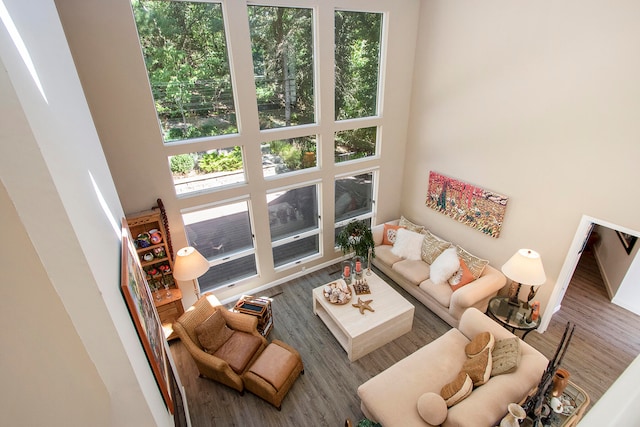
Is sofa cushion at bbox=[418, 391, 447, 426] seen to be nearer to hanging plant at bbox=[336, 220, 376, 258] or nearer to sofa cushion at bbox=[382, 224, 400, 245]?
hanging plant at bbox=[336, 220, 376, 258]

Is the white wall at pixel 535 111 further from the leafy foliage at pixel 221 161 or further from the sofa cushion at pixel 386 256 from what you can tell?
the leafy foliage at pixel 221 161

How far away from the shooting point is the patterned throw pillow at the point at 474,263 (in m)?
4.87

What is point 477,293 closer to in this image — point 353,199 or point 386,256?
point 386,256

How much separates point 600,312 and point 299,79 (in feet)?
19.2

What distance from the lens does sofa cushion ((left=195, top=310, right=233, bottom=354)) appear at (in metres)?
3.83

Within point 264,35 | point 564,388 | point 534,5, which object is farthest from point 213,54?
point 564,388

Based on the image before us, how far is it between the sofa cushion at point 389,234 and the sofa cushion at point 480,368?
9.11 ft

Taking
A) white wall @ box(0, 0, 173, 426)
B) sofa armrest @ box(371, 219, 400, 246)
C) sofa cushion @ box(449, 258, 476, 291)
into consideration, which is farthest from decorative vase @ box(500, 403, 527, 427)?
sofa armrest @ box(371, 219, 400, 246)

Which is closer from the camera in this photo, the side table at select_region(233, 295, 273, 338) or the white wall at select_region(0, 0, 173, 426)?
the white wall at select_region(0, 0, 173, 426)

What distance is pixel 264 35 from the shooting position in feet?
14.1

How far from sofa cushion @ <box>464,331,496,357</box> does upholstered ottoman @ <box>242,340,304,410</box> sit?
6.57 feet

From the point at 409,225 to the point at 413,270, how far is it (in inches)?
40.6

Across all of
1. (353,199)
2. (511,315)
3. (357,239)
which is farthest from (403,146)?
(511,315)

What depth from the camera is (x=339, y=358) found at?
171 inches
